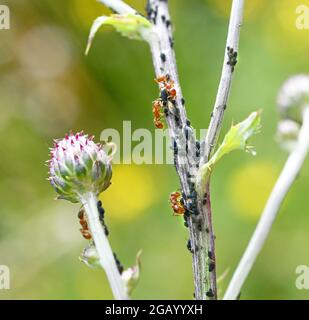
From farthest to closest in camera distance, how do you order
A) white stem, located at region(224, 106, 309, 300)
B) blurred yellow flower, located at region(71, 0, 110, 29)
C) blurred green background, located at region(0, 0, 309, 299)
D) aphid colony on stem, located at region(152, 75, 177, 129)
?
1. blurred yellow flower, located at region(71, 0, 110, 29)
2. blurred green background, located at region(0, 0, 309, 299)
3. aphid colony on stem, located at region(152, 75, 177, 129)
4. white stem, located at region(224, 106, 309, 300)

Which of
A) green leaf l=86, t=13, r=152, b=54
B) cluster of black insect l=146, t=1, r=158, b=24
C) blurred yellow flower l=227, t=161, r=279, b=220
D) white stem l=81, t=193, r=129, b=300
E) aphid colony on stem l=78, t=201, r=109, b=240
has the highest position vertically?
blurred yellow flower l=227, t=161, r=279, b=220

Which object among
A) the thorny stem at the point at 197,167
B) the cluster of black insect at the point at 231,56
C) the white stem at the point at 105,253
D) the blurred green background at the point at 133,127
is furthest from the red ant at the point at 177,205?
the blurred green background at the point at 133,127

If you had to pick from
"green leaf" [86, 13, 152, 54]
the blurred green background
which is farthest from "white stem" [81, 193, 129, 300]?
the blurred green background

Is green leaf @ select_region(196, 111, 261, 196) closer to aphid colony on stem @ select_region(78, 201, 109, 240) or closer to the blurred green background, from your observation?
aphid colony on stem @ select_region(78, 201, 109, 240)

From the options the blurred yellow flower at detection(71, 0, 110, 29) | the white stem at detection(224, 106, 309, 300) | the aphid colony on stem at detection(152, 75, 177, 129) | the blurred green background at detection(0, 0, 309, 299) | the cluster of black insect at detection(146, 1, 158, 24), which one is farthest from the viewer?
the blurred yellow flower at detection(71, 0, 110, 29)

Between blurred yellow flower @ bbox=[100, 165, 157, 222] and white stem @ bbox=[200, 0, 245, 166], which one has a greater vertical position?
blurred yellow flower @ bbox=[100, 165, 157, 222]
